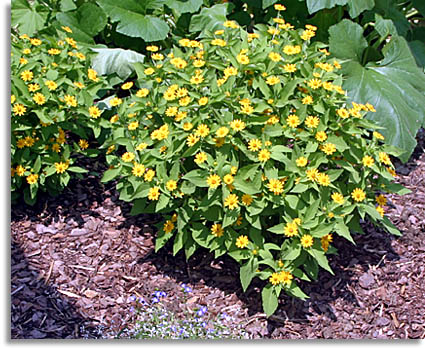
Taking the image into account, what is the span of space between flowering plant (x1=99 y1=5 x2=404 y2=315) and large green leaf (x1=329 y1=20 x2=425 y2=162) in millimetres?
614

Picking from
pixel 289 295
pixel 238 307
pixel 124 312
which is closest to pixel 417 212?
pixel 289 295

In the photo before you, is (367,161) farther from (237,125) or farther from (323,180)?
(237,125)

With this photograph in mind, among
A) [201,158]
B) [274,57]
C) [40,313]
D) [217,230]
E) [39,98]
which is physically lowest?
[40,313]

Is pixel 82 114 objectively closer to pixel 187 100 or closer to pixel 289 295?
pixel 187 100

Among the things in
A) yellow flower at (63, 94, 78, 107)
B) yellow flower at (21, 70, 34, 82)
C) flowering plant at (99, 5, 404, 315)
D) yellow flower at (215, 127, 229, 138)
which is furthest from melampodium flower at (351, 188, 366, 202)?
yellow flower at (21, 70, 34, 82)

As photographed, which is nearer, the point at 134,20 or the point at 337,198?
the point at 337,198

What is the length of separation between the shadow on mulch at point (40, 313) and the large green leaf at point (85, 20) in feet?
5.68

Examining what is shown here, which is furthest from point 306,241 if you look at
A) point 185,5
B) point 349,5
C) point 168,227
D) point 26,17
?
point 26,17

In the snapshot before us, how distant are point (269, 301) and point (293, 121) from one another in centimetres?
87

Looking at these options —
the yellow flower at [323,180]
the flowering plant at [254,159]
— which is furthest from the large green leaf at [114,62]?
the yellow flower at [323,180]

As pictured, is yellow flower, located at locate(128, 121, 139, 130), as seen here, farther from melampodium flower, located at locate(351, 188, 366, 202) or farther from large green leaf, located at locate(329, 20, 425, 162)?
large green leaf, located at locate(329, 20, 425, 162)

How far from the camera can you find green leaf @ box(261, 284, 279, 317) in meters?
2.76

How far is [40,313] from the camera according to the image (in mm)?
2975

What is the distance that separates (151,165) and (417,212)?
1753 mm
